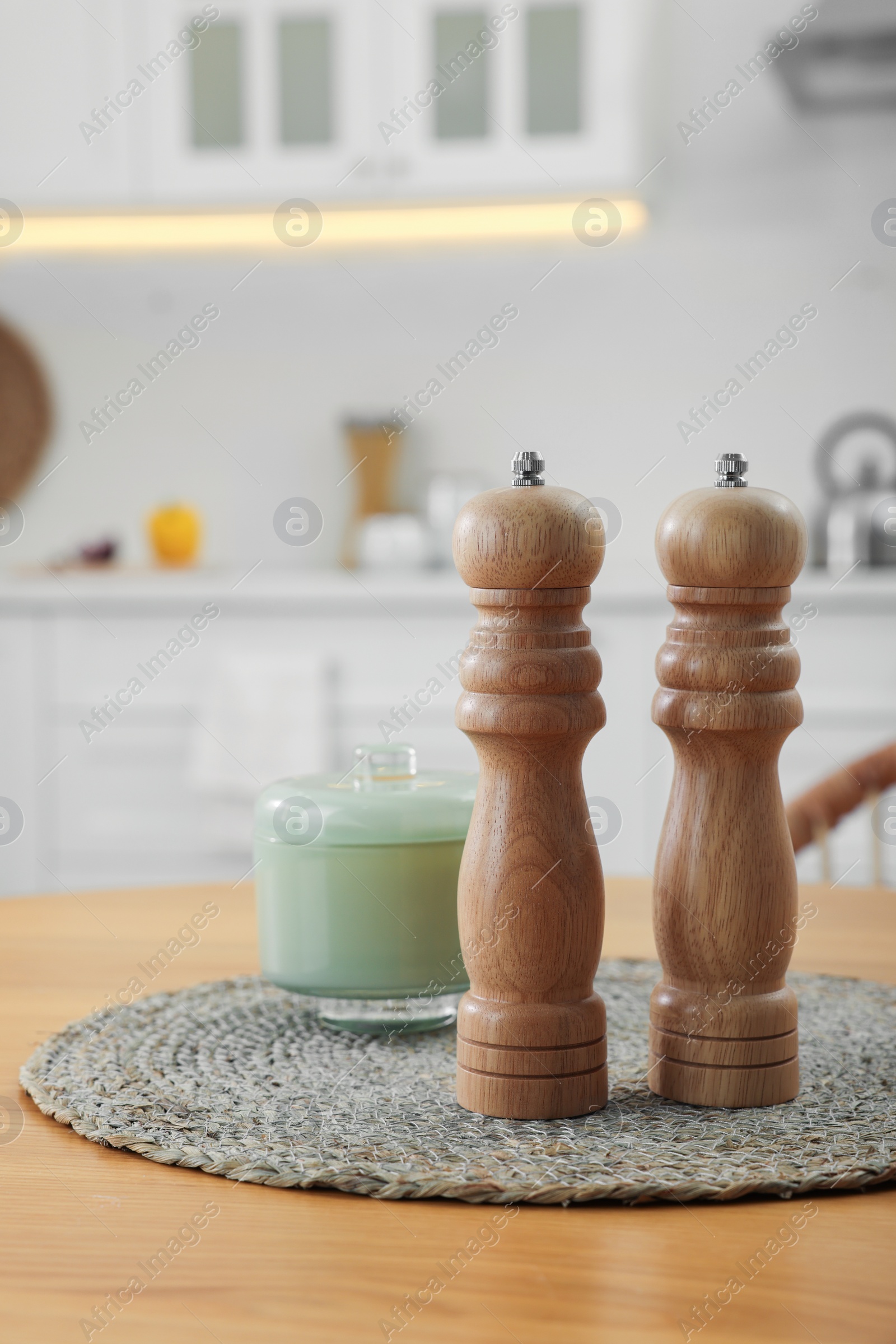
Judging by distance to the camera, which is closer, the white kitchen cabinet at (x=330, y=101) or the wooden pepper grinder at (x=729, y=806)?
the wooden pepper grinder at (x=729, y=806)

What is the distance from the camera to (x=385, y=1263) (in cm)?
47

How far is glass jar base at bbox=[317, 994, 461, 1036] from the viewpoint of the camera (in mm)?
754

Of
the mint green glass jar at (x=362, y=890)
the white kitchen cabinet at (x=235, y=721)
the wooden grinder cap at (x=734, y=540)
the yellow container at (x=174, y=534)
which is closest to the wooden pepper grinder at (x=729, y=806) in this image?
the wooden grinder cap at (x=734, y=540)

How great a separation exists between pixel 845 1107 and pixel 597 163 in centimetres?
275

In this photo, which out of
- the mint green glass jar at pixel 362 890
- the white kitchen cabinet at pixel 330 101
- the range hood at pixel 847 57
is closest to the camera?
the mint green glass jar at pixel 362 890

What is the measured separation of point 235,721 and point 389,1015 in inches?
92.2

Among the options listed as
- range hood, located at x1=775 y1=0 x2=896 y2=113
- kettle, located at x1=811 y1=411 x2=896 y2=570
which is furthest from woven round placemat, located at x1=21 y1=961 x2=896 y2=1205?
range hood, located at x1=775 y1=0 x2=896 y2=113

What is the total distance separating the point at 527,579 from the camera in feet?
1.97

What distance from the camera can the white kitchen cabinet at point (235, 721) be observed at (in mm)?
2920

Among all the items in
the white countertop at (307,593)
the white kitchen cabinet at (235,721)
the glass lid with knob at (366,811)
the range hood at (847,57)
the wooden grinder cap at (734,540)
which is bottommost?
the white kitchen cabinet at (235,721)

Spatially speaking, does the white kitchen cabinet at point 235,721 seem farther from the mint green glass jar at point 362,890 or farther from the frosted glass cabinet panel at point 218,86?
the mint green glass jar at point 362,890

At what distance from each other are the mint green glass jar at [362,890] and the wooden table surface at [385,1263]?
0.53 feet

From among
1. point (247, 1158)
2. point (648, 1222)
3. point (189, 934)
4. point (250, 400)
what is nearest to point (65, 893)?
point (189, 934)

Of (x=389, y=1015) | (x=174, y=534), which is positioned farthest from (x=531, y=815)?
(x=174, y=534)
